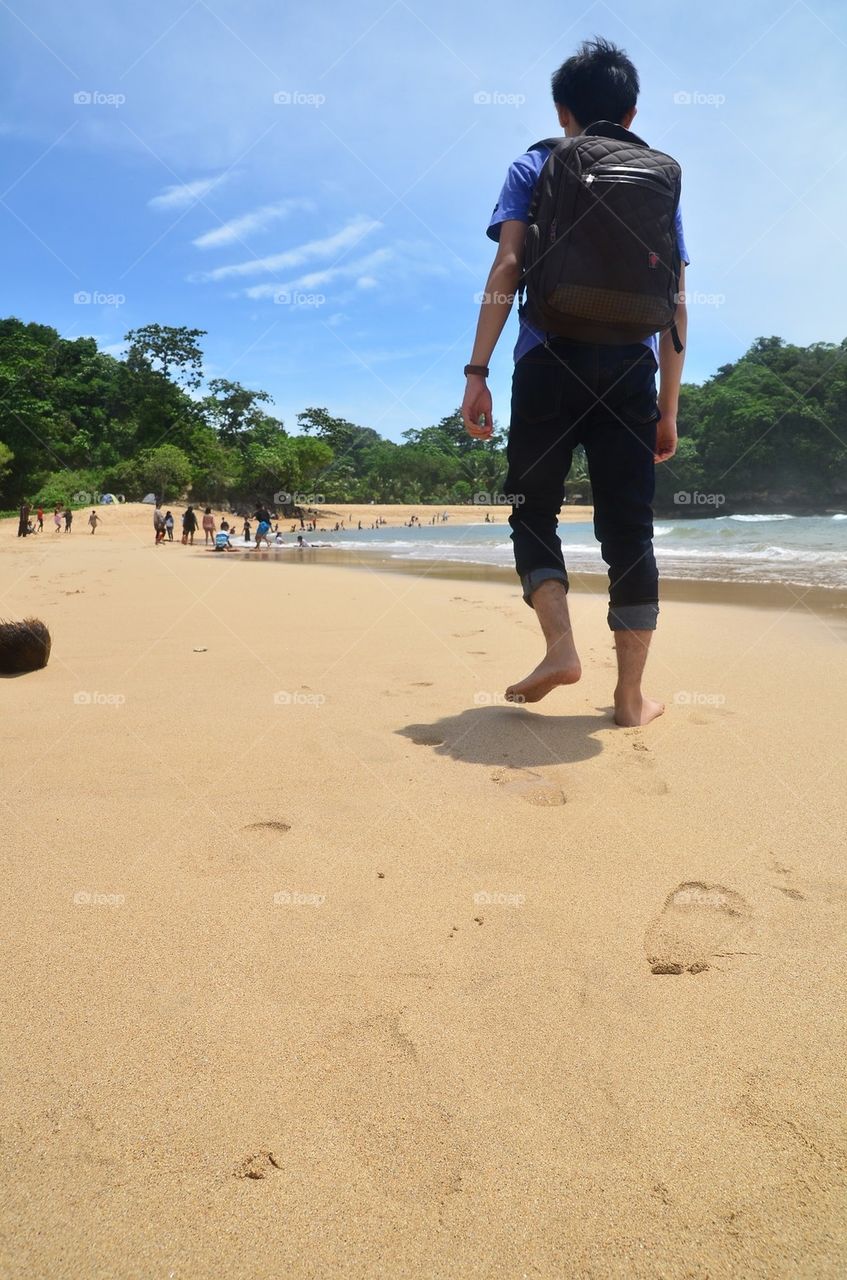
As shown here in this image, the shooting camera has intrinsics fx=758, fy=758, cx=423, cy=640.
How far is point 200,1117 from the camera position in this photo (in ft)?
3.01

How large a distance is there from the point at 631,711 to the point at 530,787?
0.69 meters

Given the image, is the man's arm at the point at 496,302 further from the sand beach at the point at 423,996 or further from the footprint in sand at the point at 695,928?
the footprint in sand at the point at 695,928

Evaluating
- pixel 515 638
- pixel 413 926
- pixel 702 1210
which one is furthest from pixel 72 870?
pixel 515 638

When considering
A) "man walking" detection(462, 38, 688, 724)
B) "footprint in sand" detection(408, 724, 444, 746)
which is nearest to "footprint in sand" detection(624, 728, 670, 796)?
"man walking" detection(462, 38, 688, 724)

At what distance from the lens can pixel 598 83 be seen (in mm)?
2422

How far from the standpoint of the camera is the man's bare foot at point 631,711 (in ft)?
8.14

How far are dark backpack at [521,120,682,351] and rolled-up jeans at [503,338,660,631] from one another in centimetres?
18

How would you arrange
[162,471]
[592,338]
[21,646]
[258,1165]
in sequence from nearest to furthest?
[258,1165]
[592,338]
[21,646]
[162,471]

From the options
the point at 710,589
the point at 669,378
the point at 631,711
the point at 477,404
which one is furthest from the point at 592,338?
the point at 710,589

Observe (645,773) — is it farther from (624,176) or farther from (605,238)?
(624,176)

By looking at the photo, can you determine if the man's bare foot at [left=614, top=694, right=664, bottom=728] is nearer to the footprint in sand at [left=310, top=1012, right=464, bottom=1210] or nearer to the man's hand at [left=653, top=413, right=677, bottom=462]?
the man's hand at [left=653, top=413, right=677, bottom=462]

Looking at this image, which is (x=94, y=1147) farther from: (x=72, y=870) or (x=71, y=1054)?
(x=72, y=870)

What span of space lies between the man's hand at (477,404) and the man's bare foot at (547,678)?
2.50 feet

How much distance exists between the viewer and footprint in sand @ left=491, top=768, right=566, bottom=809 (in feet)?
6.14
